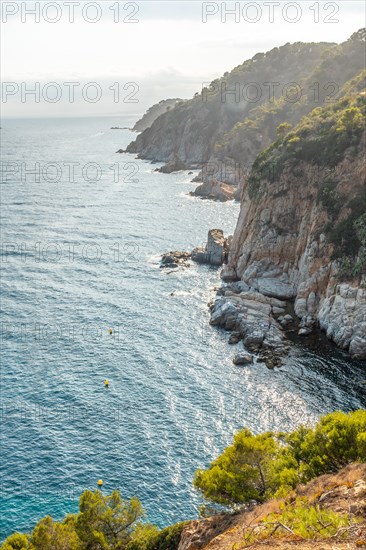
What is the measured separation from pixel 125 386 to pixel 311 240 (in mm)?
40677

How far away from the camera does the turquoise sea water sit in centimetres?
5000

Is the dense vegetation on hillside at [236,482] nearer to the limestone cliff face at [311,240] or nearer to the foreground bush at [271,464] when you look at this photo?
the foreground bush at [271,464]

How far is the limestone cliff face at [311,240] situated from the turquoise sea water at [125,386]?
6678 millimetres

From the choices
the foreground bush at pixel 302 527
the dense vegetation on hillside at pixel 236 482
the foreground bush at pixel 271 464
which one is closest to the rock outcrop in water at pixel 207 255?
the dense vegetation on hillside at pixel 236 482

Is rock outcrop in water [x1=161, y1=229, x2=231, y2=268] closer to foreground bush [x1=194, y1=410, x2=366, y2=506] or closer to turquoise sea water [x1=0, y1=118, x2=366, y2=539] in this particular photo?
turquoise sea water [x1=0, y1=118, x2=366, y2=539]

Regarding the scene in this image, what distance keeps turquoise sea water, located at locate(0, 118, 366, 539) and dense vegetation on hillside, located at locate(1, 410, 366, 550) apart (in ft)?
36.3

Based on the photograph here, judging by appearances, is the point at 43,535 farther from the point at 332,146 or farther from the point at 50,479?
the point at 332,146

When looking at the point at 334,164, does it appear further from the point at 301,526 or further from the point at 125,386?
the point at 301,526

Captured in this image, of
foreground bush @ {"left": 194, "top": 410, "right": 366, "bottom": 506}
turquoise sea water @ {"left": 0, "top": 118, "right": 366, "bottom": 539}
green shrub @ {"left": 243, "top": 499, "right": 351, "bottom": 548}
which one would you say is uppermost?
green shrub @ {"left": 243, "top": 499, "right": 351, "bottom": 548}

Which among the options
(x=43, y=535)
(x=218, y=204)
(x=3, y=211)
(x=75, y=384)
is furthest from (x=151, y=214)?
(x=43, y=535)

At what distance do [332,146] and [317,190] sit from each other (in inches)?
348

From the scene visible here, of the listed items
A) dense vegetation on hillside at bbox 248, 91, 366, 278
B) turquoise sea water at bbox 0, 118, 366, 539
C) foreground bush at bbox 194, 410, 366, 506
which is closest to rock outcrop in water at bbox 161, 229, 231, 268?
turquoise sea water at bbox 0, 118, 366, 539

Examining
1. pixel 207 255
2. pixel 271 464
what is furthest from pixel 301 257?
pixel 271 464

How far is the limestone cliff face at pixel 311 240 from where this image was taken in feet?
241
